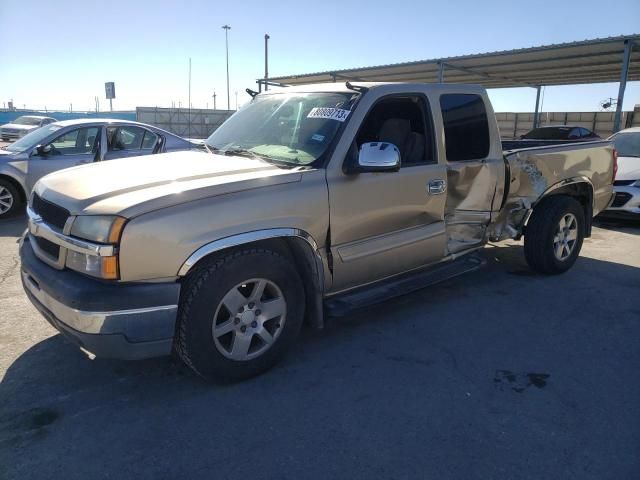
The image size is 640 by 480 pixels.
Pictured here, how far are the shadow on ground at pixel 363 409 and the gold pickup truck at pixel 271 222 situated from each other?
0.33 meters

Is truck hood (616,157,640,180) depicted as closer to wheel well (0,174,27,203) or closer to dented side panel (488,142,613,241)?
dented side panel (488,142,613,241)

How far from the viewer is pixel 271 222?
305cm

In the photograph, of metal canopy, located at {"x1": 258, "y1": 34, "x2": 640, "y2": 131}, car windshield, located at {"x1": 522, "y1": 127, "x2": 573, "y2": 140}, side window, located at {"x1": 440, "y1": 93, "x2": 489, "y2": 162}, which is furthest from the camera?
car windshield, located at {"x1": 522, "y1": 127, "x2": 573, "y2": 140}

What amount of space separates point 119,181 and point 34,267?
74cm

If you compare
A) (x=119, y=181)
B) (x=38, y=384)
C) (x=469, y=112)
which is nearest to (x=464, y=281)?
(x=469, y=112)

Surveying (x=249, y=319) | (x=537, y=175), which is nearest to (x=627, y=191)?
(x=537, y=175)

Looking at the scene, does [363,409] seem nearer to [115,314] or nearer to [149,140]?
[115,314]

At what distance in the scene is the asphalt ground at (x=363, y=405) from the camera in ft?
8.02

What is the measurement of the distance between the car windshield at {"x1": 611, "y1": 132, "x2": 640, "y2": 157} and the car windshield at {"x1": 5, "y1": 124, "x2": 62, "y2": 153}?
33.0ft

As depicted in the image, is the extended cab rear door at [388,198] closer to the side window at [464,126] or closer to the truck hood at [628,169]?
the side window at [464,126]

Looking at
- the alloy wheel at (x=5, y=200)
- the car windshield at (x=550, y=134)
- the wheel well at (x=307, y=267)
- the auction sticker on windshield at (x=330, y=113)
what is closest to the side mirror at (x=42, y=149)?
the alloy wheel at (x=5, y=200)

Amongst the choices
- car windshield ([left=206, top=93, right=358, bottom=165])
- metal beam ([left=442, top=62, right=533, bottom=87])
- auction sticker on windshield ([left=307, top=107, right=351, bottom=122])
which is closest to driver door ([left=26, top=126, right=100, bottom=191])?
car windshield ([left=206, top=93, right=358, bottom=165])

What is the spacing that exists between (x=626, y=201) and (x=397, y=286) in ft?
19.8

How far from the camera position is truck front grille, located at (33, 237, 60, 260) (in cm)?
293
